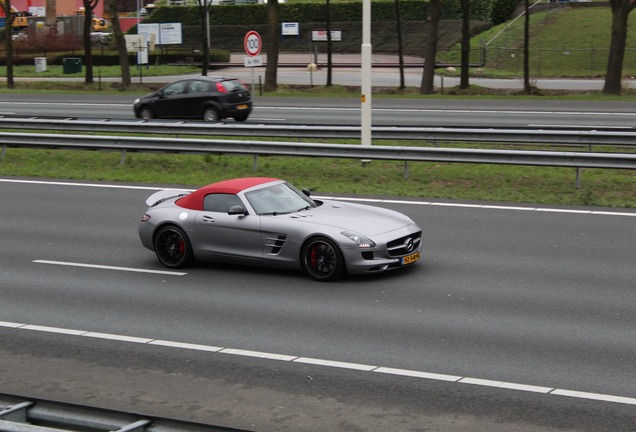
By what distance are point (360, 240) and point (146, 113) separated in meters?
20.9

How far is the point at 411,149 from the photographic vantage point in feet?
63.1

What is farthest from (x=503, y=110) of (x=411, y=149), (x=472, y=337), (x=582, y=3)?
(x=582, y=3)

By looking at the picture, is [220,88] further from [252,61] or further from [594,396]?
[594,396]

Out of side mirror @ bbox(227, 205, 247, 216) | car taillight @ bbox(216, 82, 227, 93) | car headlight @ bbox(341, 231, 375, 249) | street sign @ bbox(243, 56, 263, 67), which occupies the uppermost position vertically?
street sign @ bbox(243, 56, 263, 67)

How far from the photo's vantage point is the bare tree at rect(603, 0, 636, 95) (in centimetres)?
3803

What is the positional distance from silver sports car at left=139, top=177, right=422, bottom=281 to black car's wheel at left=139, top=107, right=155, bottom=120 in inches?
712

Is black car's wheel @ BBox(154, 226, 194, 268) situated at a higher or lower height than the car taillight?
lower

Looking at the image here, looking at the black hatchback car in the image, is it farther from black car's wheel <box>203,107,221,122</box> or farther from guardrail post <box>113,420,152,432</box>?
guardrail post <box>113,420,152,432</box>

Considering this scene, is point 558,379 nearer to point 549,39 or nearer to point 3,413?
point 3,413

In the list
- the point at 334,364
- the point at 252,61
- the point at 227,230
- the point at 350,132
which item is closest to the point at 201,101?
the point at 252,61

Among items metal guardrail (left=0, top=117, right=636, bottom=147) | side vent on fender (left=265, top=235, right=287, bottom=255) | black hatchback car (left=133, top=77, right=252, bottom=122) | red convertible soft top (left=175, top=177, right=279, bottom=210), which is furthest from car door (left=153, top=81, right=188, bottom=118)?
side vent on fender (left=265, top=235, right=287, bottom=255)

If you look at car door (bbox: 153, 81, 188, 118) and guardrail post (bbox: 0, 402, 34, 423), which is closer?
guardrail post (bbox: 0, 402, 34, 423)

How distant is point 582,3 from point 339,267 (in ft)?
206

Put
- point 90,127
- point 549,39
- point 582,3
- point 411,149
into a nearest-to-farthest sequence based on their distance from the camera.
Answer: point 411,149 < point 90,127 < point 549,39 < point 582,3
